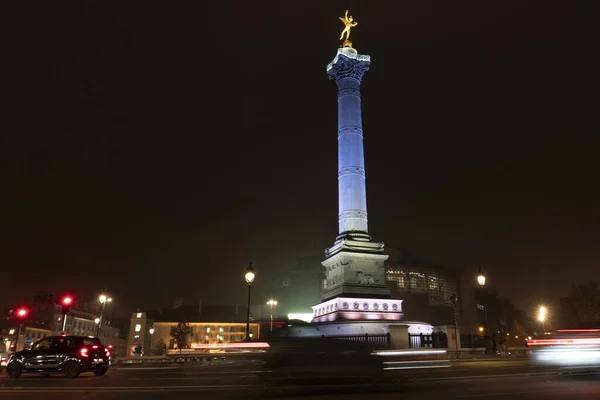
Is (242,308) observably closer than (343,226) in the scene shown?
No

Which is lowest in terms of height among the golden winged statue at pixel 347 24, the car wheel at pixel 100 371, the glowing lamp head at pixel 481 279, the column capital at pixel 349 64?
the car wheel at pixel 100 371

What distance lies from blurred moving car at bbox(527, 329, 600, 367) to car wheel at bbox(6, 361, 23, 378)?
20.5m

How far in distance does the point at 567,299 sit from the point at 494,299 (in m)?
60.4

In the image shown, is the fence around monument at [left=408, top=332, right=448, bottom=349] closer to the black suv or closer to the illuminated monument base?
the illuminated monument base

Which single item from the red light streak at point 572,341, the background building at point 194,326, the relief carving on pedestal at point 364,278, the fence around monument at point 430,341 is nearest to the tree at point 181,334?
the background building at point 194,326

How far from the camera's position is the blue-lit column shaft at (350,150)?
123 feet

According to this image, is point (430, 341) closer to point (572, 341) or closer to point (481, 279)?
point (481, 279)

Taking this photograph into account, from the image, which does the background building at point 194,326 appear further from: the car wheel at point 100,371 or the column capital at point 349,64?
the car wheel at point 100,371

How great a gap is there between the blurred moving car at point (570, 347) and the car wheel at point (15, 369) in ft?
67.3

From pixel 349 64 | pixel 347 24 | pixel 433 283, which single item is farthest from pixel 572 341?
pixel 433 283

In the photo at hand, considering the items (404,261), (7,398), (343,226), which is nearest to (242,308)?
(404,261)

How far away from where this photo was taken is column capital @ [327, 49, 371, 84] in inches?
1670

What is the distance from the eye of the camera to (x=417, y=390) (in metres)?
10.0

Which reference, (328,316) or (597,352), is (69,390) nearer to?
(597,352)
